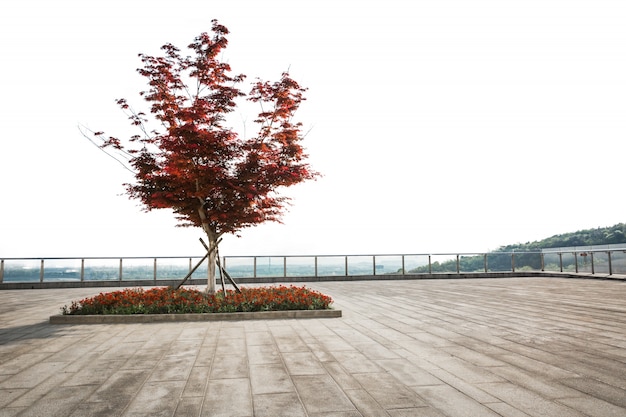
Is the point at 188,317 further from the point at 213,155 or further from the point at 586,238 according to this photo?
the point at 586,238

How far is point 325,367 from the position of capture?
500cm

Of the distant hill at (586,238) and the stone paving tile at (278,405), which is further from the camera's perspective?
the distant hill at (586,238)

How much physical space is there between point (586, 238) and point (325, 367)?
2297 inches

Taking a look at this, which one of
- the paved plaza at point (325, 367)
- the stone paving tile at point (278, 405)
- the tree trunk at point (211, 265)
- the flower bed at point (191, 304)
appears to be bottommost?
the paved plaza at point (325, 367)

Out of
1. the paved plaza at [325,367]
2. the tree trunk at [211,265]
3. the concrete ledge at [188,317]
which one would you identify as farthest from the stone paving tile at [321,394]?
the tree trunk at [211,265]

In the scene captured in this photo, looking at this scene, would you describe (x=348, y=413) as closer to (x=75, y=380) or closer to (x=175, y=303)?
(x=75, y=380)

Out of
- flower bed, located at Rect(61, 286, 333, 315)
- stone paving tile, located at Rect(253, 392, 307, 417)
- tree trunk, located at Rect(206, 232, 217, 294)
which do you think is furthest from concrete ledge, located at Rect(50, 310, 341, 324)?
stone paving tile, located at Rect(253, 392, 307, 417)

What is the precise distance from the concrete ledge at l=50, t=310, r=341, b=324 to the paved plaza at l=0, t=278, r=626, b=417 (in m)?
0.30

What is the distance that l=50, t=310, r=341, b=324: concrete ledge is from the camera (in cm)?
850

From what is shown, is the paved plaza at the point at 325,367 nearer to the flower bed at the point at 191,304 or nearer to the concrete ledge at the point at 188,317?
the concrete ledge at the point at 188,317

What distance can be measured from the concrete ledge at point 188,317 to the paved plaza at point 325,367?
0.30 metres

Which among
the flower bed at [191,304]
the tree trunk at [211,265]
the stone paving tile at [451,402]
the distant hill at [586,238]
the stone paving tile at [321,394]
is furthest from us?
the distant hill at [586,238]

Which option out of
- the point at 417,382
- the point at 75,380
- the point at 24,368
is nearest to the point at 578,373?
the point at 417,382

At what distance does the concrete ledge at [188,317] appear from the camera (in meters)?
8.50
